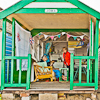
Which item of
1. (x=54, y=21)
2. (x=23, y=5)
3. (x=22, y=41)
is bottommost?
(x=22, y=41)

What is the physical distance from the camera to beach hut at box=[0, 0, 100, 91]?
5.09 m

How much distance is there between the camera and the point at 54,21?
668 centimetres

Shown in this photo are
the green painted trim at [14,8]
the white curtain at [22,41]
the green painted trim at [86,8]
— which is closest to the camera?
the green painted trim at [86,8]

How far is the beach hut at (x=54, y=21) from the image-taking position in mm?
5090

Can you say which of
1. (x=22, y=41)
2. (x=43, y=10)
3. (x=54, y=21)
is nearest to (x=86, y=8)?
(x=43, y=10)

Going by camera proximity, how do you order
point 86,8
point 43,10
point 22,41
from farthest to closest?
point 22,41, point 43,10, point 86,8

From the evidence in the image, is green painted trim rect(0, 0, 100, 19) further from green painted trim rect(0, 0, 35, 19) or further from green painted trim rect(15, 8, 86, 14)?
green painted trim rect(15, 8, 86, 14)

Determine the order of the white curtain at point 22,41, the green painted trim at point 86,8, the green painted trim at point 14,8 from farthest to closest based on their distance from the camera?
the white curtain at point 22,41, the green painted trim at point 14,8, the green painted trim at point 86,8

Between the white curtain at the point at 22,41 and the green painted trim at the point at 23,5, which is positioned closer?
the green painted trim at the point at 23,5

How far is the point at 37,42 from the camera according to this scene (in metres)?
8.60

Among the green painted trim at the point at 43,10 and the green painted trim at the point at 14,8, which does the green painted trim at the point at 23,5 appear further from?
the green painted trim at the point at 43,10

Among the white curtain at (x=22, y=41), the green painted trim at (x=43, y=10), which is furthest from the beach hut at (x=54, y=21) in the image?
the white curtain at (x=22, y=41)

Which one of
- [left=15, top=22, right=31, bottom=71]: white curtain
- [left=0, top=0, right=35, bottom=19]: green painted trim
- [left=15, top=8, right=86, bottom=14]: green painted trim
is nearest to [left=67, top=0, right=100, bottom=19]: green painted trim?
[left=15, top=8, right=86, bottom=14]: green painted trim

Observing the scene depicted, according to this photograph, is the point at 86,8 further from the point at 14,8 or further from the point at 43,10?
the point at 14,8
